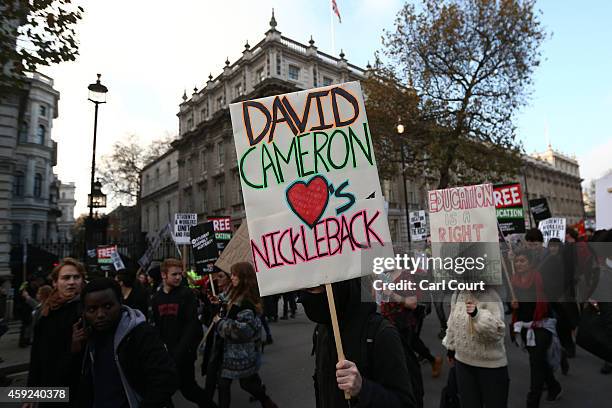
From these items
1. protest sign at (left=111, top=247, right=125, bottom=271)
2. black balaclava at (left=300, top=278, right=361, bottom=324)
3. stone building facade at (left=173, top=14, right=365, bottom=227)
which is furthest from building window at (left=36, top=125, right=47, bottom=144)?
black balaclava at (left=300, top=278, right=361, bottom=324)

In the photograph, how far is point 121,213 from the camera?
58.8 metres

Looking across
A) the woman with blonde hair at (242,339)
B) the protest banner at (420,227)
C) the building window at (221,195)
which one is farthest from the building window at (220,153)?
the woman with blonde hair at (242,339)

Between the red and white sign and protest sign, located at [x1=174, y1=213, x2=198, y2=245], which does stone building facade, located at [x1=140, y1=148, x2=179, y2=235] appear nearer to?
protest sign, located at [x1=174, y1=213, x2=198, y2=245]

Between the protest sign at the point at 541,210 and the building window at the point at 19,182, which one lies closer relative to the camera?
the protest sign at the point at 541,210

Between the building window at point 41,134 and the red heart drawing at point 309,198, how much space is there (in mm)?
52089

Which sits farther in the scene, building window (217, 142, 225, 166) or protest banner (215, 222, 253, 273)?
building window (217, 142, 225, 166)

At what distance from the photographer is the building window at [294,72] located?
29422 millimetres

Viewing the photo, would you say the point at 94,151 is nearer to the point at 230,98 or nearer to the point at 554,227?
the point at 554,227

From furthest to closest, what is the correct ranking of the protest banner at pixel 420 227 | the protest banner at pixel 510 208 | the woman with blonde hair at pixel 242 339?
the protest banner at pixel 420 227 < the protest banner at pixel 510 208 < the woman with blonde hair at pixel 242 339

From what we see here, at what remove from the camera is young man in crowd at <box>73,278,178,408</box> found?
2.35m

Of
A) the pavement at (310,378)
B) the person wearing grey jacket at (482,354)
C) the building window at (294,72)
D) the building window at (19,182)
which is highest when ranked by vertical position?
the building window at (294,72)

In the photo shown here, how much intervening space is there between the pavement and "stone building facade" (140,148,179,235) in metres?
36.2

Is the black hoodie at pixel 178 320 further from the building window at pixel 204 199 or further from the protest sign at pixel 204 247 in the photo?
the building window at pixel 204 199

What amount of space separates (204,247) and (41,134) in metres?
47.8
